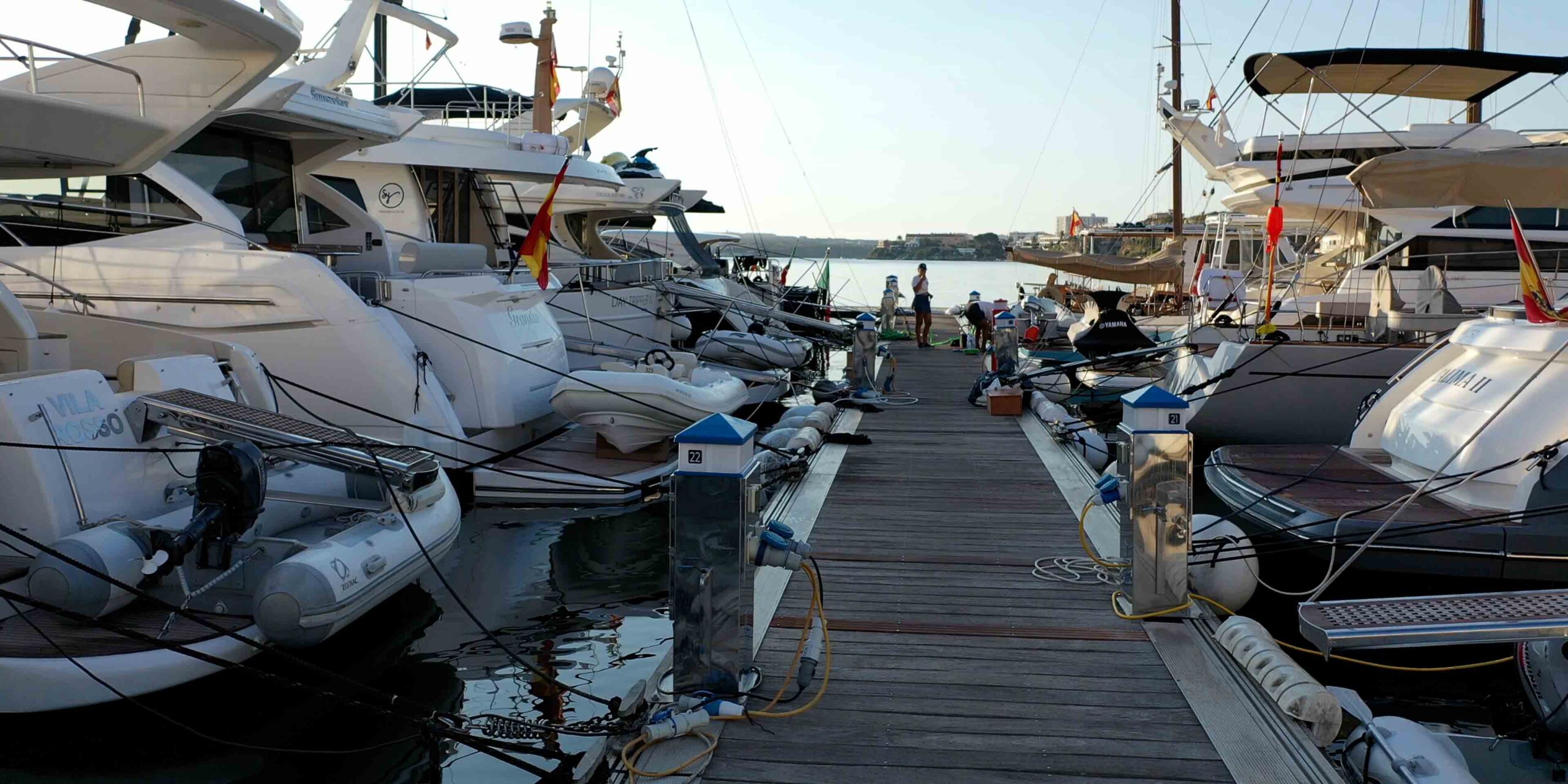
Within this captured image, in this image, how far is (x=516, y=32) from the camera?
21609mm

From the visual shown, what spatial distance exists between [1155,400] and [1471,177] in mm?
6870

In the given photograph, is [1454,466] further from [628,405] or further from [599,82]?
[599,82]

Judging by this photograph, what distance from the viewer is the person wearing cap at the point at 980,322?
73.2 feet

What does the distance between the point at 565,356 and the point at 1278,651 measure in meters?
9.70

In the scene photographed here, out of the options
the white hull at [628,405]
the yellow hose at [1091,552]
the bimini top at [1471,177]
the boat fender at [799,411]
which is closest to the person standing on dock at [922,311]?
the boat fender at [799,411]

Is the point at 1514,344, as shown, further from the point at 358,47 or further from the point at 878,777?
the point at 358,47

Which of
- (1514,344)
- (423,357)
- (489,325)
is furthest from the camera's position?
(489,325)

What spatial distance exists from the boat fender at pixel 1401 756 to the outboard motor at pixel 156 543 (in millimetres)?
5574

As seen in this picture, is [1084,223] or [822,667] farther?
[1084,223]

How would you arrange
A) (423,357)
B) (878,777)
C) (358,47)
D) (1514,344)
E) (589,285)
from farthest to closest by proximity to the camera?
1. (589,285)
2. (358,47)
3. (423,357)
4. (1514,344)
5. (878,777)

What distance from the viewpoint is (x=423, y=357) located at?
1098 cm

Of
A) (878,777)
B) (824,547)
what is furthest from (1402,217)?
(878,777)

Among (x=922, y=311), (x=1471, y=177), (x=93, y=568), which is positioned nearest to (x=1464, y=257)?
(x=1471, y=177)

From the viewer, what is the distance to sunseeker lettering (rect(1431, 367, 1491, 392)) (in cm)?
841
